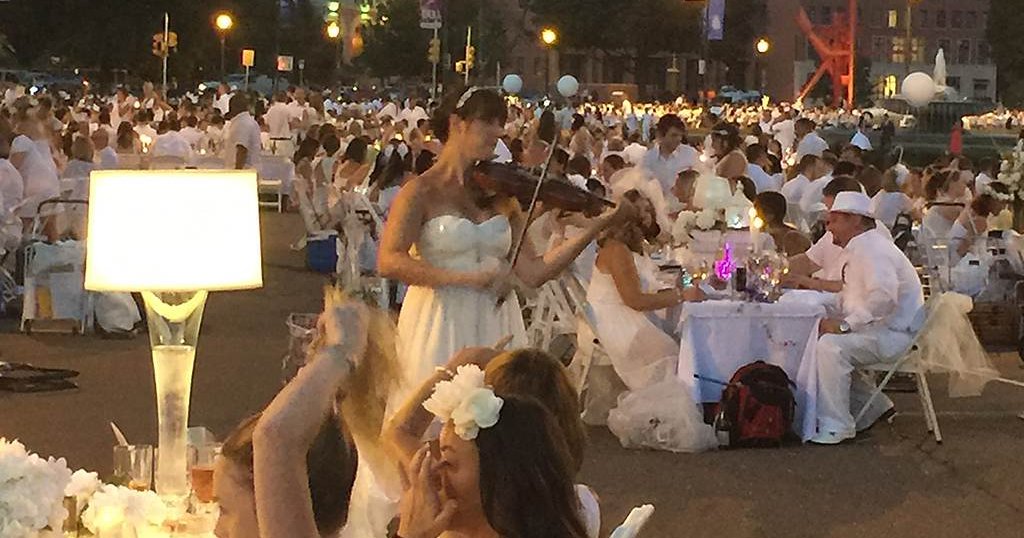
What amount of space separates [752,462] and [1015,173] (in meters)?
5.73

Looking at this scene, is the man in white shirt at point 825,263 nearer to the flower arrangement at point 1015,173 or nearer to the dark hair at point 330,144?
the flower arrangement at point 1015,173

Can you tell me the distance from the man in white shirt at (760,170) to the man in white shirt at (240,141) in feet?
22.5

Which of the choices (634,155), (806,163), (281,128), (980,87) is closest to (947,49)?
(980,87)

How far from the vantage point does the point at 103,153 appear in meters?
16.5

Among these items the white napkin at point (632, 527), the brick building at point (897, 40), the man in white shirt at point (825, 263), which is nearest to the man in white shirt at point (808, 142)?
the man in white shirt at point (825, 263)

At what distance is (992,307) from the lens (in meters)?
12.5

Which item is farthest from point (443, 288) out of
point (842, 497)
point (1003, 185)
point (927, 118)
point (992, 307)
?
point (927, 118)

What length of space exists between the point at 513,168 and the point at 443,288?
545 mm

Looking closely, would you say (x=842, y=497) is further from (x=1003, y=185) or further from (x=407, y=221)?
(x=1003, y=185)

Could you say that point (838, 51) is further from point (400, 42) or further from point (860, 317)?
point (860, 317)

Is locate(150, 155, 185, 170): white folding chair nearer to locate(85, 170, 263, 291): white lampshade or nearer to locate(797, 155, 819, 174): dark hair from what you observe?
locate(797, 155, 819, 174): dark hair

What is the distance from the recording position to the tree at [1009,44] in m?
80.8

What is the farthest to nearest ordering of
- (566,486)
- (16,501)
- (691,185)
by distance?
(691,185) < (16,501) < (566,486)

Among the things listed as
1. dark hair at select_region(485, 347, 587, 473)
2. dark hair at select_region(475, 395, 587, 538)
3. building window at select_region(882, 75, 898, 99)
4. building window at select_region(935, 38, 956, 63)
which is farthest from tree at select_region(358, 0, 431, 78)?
dark hair at select_region(475, 395, 587, 538)
